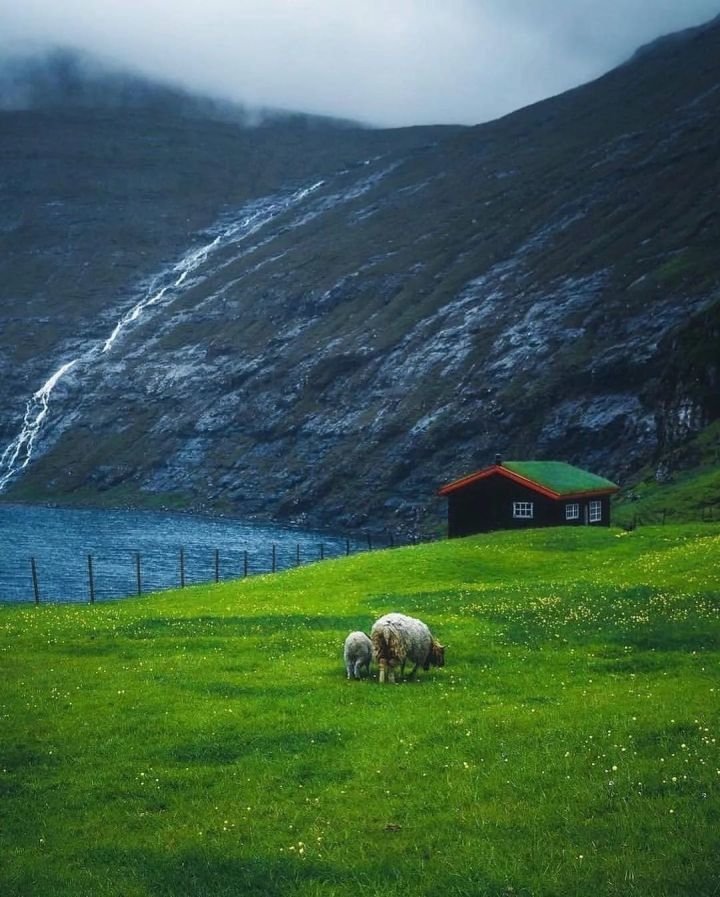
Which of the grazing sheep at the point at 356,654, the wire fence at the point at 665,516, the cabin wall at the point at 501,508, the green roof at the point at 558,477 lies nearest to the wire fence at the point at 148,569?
the cabin wall at the point at 501,508

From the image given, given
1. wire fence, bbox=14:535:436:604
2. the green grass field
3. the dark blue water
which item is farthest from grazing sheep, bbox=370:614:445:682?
the dark blue water

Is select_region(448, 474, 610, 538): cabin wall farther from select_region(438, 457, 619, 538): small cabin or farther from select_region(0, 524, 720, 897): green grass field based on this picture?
select_region(0, 524, 720, 897): green grass field

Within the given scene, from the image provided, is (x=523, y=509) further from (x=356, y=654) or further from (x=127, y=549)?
(x=127, y=549)

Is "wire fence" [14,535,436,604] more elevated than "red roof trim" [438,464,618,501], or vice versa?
"red roof trim" [438,464,618,501]

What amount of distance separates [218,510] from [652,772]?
578ft

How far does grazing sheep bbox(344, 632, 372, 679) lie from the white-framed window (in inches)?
2286

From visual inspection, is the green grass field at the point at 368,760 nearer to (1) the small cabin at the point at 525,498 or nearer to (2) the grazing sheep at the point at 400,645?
(2) the grazing sheep at the point at 400,645

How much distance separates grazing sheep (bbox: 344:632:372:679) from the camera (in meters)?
26.1

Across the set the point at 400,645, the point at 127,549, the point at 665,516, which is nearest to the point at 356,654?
the point at 400,645

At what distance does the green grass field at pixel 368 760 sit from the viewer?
1350 cm

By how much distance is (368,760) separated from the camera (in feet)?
59.8

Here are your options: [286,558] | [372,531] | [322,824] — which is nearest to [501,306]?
[372,531]

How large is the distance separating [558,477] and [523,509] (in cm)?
528

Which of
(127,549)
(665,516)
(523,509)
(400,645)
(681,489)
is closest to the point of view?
(400,645)
